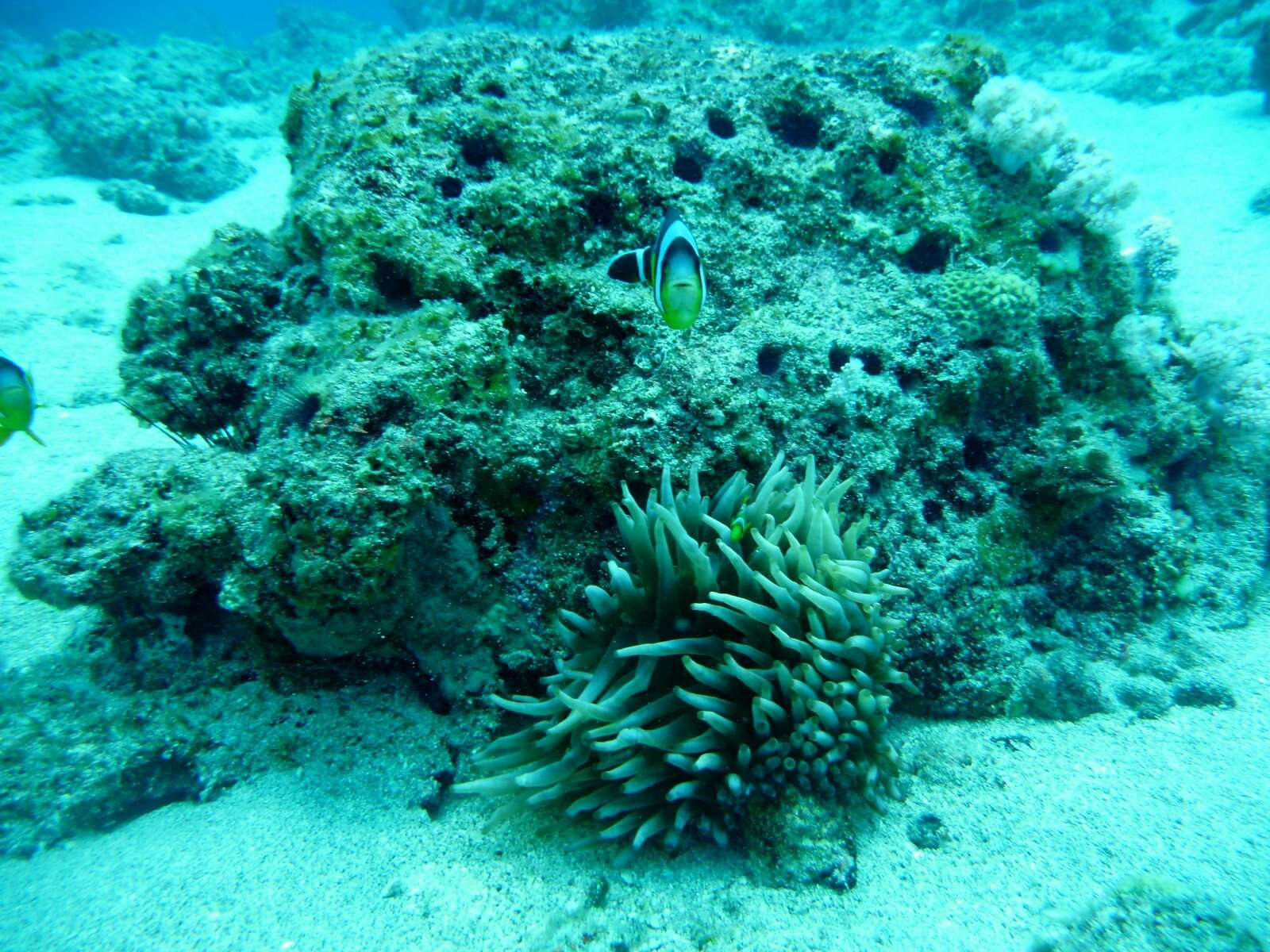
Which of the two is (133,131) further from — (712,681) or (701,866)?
(701,866)

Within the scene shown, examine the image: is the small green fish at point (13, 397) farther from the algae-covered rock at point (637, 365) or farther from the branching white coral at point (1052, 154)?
the branching white coral at point (1052, 154)

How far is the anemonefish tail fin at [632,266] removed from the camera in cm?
222

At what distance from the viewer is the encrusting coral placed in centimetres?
240

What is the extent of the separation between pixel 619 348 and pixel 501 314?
1.91ft

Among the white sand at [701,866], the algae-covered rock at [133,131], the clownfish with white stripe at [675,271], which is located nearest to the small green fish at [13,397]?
the white sand at [701,866]

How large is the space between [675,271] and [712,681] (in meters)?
1.52

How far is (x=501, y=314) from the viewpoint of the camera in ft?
9.91

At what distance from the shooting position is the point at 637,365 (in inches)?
119

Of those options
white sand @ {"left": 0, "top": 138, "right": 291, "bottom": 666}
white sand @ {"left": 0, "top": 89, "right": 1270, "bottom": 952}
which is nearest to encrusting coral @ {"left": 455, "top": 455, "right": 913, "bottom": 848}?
white sand @ {"left": 0, "top": 89, "right": 1270, "bottom": 952}

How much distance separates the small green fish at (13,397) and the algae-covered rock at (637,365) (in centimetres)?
64

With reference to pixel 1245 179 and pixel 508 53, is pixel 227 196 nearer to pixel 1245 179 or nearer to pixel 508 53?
pixel 508 53

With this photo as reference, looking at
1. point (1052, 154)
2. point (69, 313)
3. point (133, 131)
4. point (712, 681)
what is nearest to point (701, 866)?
point (712, 681)

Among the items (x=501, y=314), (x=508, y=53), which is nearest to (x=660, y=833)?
(x=501, y=314)

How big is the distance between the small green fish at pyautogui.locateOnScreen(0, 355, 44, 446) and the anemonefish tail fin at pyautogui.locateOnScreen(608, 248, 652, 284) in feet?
11.9
